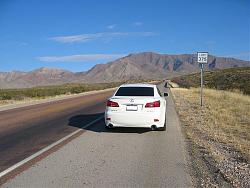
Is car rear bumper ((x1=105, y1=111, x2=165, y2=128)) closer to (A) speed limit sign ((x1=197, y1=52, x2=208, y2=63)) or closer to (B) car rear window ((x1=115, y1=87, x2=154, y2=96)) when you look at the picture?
(B) car rear window ((x1=115, y1=87, x2=154, y2=96))

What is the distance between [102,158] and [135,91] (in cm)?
478

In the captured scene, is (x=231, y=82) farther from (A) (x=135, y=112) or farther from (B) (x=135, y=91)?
(A) (x=135, y=112)

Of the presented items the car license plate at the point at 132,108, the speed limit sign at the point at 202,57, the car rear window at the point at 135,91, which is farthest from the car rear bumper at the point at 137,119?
the speed limit sign at the point at 202,57

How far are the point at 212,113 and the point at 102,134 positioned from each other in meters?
9.07

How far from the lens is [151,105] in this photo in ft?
41.6

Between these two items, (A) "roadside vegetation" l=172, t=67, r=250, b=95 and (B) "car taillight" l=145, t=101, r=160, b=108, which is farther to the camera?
(A) "roadside vegetation" l=172, t=67, r=250, b=95

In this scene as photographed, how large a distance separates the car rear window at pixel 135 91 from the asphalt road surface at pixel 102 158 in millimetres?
1218

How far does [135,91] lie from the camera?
43.9ft

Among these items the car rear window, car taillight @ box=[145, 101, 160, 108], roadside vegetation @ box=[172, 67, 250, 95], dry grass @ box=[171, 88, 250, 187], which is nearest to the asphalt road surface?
dry grass @ box=[171, 88, 250, 187]

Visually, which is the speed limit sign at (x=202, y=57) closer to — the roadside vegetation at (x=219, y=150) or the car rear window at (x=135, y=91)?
the roadside vegetation at (x=219, y=150)

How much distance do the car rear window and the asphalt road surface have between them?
4.00 ft

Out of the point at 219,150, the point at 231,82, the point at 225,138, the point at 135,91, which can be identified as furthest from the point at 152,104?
the point at 231,82

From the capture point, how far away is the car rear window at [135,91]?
13.3 m

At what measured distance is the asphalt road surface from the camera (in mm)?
6996
